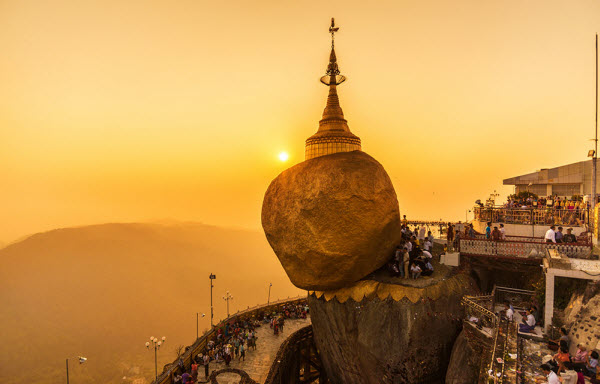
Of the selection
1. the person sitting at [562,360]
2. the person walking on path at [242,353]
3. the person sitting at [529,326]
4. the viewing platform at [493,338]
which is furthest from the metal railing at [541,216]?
the person walking on path at [242,353]

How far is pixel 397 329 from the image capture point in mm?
13273

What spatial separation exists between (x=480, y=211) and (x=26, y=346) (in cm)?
13956

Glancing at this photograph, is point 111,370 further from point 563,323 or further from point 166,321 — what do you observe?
point 563,323

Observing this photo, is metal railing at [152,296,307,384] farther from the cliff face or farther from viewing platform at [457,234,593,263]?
viewing platform at [457,234,593,263]

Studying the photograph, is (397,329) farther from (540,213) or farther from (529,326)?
(540,213)

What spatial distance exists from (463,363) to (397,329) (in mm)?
2970

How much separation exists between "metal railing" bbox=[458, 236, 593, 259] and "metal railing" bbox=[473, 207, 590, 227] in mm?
2663

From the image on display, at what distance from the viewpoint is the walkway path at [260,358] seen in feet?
56.6

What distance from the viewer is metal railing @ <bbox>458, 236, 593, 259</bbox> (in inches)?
559

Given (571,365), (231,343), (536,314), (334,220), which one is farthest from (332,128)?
(231,343)

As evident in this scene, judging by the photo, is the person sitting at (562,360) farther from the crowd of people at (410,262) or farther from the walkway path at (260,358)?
the walkway path at (260,358)

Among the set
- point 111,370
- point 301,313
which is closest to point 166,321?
point 111,370

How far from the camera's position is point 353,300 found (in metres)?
14.1

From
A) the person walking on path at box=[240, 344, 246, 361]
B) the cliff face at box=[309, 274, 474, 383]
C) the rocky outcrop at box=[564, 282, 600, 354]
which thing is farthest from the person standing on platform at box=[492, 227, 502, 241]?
the person walking on path at box=[240, 344, 246, 361]
